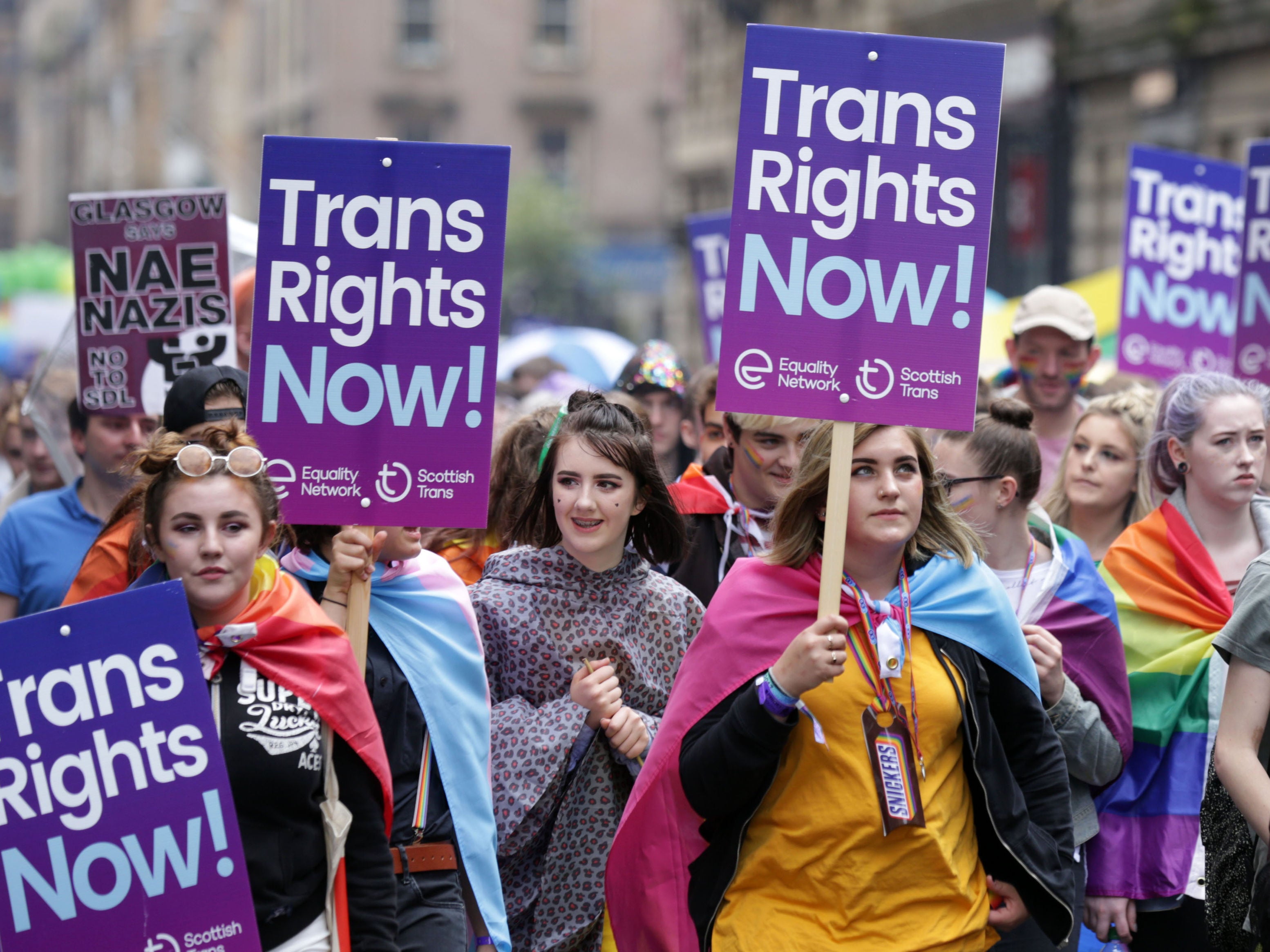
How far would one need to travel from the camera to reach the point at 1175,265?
25.8ft

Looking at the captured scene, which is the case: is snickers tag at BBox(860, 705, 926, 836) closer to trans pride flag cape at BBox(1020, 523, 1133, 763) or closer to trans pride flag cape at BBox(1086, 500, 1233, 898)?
trans pride flag cape at BBox(1020, 523, 1133, 763)

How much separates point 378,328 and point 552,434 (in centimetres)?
84

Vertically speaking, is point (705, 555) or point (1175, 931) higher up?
point (705, 555)

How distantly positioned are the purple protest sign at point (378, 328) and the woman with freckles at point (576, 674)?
1.81 ft

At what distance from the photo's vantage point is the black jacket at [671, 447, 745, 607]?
5.16 m

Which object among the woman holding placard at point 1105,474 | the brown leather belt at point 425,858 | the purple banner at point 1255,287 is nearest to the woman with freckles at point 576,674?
the brown leather belt at point 425,858

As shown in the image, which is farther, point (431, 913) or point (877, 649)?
point (431, 913)

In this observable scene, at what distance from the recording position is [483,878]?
163 inches

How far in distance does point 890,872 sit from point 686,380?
4.43 m

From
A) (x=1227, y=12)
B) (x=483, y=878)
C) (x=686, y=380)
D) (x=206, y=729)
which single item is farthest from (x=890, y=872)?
(x=1227, y=12)

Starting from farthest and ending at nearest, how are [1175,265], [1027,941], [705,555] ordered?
[1175,265], [705,555], [1027,941]

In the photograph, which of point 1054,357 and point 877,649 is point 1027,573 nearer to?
point 877,649

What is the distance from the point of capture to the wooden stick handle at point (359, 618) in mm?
3801

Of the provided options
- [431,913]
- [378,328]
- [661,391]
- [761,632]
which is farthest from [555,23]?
[761,632]
